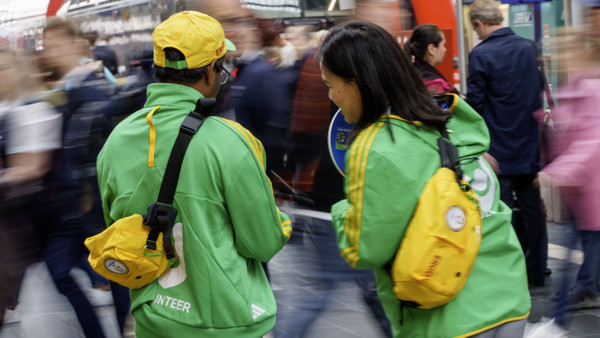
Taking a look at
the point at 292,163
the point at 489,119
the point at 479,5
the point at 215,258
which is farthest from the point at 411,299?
the point at 479,5

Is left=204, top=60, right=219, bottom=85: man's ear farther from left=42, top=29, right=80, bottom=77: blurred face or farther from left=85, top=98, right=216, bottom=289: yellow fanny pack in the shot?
left=42, top=29, right=80, bottom=77: blurred face

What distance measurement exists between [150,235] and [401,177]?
815 millimetres

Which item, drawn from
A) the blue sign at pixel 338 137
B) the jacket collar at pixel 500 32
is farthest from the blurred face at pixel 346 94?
the jacket collar at pixel 500 32

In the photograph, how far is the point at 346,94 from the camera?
2428 mm

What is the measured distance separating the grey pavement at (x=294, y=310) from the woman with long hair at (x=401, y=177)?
6.54 feet

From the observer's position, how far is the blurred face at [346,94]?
241 cm

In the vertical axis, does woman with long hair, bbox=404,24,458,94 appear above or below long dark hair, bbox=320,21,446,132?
below

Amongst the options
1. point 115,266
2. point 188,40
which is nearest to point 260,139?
point 188,40

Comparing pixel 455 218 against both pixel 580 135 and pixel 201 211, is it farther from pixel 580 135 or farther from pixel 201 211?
pixel 580 135

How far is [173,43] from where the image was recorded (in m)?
2.62

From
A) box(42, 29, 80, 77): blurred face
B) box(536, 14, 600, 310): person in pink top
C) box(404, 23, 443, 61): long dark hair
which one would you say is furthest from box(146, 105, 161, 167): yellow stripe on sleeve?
box(404, 23, 443, 61): long dark hair

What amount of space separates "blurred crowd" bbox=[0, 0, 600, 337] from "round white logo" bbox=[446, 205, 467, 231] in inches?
74.9

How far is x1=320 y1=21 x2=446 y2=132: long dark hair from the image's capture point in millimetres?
2361

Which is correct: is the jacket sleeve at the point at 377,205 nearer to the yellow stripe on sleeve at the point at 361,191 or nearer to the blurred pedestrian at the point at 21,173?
the yellow stripe on sleeve at the point at 361,191
